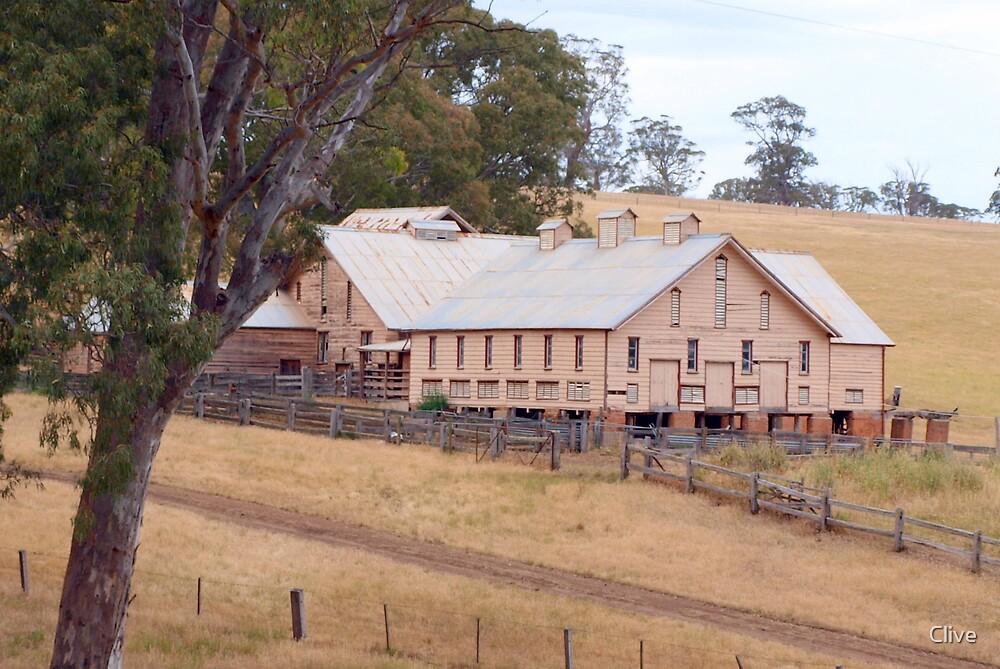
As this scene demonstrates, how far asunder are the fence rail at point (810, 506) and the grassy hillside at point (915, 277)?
25170 mm

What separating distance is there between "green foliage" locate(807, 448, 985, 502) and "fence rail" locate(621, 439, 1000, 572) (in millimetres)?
1892

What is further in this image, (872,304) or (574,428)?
(872,304)

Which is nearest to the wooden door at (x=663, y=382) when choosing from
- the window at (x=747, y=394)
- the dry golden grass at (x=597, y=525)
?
the window at (x=747, y=394)

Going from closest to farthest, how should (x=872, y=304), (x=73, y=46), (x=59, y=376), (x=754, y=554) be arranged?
1. (x=59, y=376)
2. (x=73, y=46)
3. (x=754, y=554)
4. (x=872, y=304)

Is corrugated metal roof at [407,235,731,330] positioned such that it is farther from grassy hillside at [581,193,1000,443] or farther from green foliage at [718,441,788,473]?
grassy hillside at [581,193,1000,443]

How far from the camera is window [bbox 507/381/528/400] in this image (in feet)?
170

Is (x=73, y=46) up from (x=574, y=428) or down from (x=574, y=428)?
up

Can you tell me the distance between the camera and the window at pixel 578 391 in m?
49.9

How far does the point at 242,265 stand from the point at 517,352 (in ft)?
105

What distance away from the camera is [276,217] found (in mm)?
21438

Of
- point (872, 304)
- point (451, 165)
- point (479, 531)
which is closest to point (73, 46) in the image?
point (479, 531)

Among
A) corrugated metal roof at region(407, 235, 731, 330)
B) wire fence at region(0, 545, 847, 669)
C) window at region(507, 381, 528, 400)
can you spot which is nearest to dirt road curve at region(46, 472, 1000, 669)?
wire fence at region(0, 545, 847, 669)

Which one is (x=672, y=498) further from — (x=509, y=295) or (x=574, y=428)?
(x=509, y=295)

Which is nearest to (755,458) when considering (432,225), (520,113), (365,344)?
(365,344)
